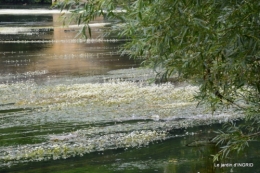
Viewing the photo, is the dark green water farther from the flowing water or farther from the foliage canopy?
the foliage canopy

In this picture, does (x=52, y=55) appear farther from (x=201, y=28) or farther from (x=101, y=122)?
(x=201, y=28)

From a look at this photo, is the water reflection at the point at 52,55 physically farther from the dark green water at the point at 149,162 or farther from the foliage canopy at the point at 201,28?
the foliage canopy at the point at 201,28

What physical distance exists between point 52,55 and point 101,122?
64.5 feet

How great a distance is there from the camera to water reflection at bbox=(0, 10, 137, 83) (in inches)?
1146

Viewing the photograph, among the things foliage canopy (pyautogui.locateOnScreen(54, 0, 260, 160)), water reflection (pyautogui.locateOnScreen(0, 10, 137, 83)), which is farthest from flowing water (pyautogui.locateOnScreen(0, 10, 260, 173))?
foliage canopy (pyautogui.locateOnScreen(54, 0, 260, 160))

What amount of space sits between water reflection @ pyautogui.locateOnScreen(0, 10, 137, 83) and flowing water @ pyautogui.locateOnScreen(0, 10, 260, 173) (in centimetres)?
15

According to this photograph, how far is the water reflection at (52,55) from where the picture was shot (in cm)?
2911

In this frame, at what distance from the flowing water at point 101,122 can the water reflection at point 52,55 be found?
0.15m

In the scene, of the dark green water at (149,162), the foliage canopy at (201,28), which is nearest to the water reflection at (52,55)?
the dark green water at (149,162)

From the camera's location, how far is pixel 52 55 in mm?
36250

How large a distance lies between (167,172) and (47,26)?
48299 millimetres

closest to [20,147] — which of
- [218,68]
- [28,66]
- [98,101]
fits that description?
[98,101]

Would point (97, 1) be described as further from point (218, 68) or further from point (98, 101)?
point (98, 101)

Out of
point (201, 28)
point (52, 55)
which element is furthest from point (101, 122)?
point (52, 55)
